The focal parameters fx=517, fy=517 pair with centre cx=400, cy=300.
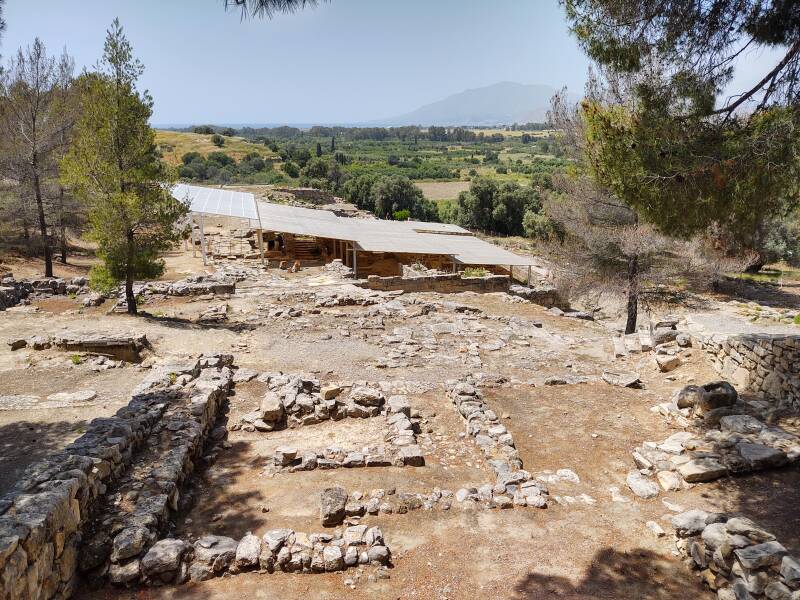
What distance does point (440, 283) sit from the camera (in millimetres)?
20438

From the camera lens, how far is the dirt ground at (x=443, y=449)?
16.4ft

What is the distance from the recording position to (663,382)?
405 inches

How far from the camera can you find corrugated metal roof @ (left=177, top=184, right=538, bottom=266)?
22641 mm

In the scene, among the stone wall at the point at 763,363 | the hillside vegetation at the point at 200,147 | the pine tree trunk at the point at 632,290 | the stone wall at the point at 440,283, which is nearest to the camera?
the stone wall at the point at 763,363

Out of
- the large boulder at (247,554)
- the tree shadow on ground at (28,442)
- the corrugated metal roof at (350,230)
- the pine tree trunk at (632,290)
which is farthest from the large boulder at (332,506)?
the corrugated metal roof at (350,230)

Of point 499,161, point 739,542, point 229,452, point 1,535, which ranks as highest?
point 499,161

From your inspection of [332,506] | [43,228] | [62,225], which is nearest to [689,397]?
[332,506]

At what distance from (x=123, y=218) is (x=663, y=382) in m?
13.5

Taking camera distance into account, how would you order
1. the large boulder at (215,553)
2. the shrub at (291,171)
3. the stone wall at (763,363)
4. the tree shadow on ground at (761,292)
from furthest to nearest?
the shrub at (291,171)
the tree shadow on ground at (761,292)
the stone wall at (763,363)
the large boulder at (215,553)

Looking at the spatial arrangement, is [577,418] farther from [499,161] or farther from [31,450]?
[499,161]

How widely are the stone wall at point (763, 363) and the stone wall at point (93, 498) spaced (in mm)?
8936

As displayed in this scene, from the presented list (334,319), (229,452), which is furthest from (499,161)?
(229,452)

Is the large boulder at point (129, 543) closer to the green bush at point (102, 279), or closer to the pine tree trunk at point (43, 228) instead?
the green bush at point (102, 279)

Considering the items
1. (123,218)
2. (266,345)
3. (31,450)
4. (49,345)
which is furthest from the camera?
(123,218)
